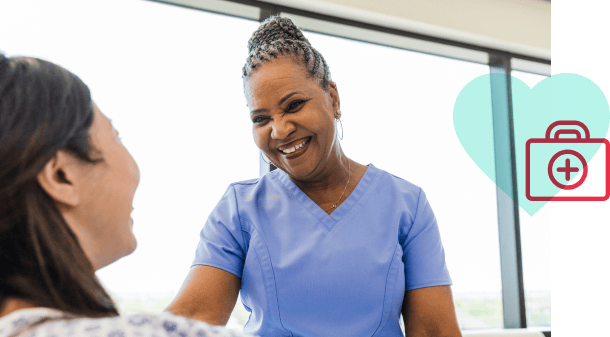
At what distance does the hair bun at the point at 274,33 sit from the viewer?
978mm

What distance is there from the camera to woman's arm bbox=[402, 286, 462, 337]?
2.92ft

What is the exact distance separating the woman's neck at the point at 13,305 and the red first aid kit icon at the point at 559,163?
92.6 inches

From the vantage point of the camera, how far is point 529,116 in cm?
230

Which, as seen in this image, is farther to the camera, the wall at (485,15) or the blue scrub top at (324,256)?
the wall at (485,15)

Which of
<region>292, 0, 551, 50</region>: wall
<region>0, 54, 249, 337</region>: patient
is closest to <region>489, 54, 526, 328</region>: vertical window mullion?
<region>292, 0, 551, 50</region>: wall

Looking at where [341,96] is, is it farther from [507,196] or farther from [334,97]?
[507,196]

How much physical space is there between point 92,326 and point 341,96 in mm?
1695

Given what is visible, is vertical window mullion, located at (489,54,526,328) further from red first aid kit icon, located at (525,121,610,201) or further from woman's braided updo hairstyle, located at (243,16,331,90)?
woman's braided updo hairstyle, located at (243,16,331,90)

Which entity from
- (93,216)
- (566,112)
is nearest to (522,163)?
(566,112)

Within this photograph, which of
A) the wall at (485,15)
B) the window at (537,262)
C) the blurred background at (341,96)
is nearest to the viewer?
the blurred background at (341,96)

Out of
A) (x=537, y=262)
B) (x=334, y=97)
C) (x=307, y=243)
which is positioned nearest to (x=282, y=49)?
(x=334, y=97)

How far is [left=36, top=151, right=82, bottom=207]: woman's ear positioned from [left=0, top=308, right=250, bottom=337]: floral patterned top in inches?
4.1

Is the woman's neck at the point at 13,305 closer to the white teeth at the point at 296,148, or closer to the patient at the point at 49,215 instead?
the patient at the point at 49,215

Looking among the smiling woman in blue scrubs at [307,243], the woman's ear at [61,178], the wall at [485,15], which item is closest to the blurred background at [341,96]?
the wall at [485,15]
